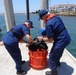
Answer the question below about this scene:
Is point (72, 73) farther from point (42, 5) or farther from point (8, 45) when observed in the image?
point (42, 5)

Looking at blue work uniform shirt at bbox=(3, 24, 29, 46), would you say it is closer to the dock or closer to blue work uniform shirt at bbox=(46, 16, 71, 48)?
blue work uniform shirt at bbox=(46, 16, 71, 48)

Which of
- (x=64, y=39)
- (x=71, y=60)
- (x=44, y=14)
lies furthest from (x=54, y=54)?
(x=71, y=60)

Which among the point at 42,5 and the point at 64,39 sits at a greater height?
the point at 42,5

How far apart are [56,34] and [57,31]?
3.2 inches

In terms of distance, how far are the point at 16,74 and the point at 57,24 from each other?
1.67 m

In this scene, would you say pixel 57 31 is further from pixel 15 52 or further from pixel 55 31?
pixel 15 52

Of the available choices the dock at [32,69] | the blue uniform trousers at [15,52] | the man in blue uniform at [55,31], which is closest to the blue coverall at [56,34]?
the man in blue uniform at [55,31]

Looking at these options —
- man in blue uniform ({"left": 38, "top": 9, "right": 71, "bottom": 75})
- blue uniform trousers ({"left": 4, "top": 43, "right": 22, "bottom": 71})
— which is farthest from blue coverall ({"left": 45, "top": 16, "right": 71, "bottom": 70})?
blue uniform trousers ({"left": 4, "top": 43, "right": 22, "bottom": 71})

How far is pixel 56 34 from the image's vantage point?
369 cm

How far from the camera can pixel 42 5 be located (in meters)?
6.78

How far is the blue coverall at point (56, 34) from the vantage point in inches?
140

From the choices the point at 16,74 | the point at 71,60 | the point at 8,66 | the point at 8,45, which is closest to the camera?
the point at 8,45

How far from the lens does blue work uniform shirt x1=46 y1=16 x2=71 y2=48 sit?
3.54 m

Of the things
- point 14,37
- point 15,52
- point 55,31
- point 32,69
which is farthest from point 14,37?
point 32,69
